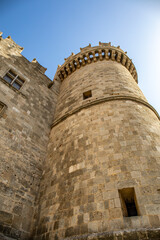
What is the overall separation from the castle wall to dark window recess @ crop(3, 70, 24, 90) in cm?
19

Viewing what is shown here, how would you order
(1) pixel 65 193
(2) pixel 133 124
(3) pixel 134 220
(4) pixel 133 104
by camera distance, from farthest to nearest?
1. (4) pixel 133 104
2. (2) pixel 133 124
3. (1) pixel 65 193
4. (3) pixel 134 220

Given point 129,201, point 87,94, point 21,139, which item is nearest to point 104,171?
point 129,201

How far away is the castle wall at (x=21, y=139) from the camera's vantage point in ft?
16.0

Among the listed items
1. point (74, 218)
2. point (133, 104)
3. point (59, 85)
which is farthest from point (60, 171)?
point (59, 85)

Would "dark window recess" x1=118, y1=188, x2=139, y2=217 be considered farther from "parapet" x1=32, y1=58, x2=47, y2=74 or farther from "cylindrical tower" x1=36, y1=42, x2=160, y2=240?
"parapet" x1=32, y1=58, x2=47, y2=74

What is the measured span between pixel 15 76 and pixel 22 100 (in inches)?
62.8

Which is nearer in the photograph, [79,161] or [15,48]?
[79,161]

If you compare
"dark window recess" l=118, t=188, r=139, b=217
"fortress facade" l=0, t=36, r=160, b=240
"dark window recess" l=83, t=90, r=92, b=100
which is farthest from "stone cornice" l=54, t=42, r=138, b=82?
"dark window recess" l=118, t=188, r=139, b=217

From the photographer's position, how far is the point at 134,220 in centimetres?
347

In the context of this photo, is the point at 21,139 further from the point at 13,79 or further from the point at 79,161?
the point at 13,79

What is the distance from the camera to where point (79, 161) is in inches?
207

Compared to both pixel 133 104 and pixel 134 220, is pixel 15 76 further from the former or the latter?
pixel 134 220

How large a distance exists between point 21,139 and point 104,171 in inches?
132

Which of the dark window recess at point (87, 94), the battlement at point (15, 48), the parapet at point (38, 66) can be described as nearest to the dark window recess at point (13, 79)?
the battlement at point (15, 48)
